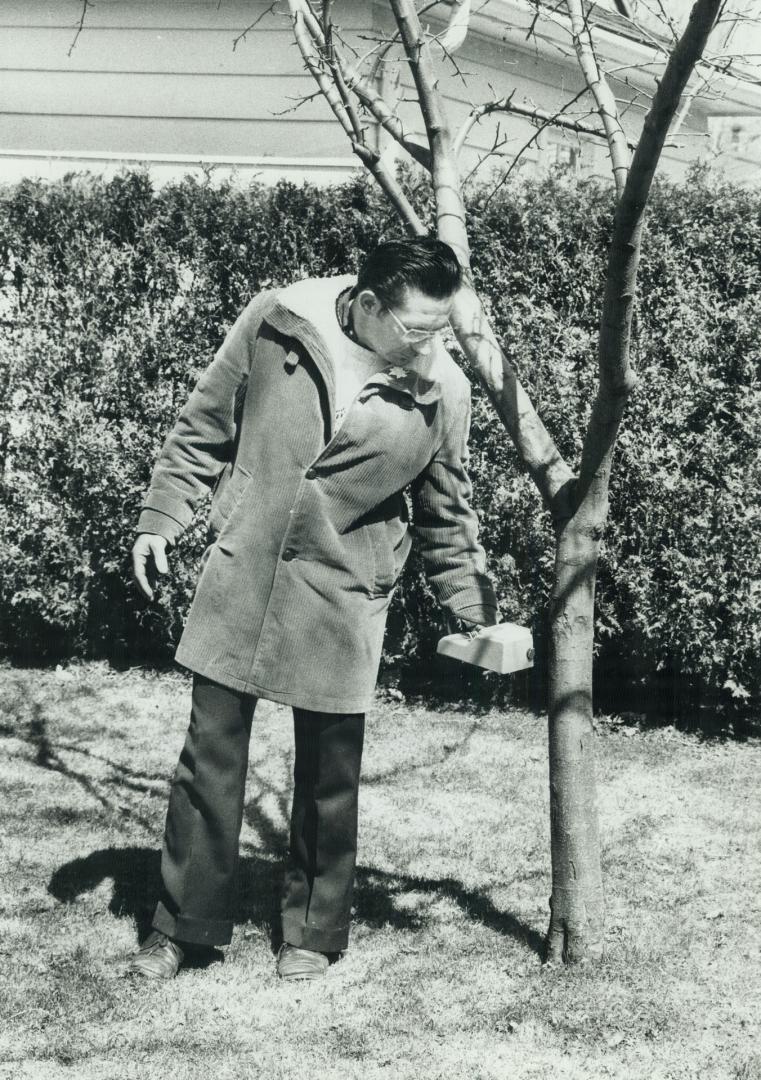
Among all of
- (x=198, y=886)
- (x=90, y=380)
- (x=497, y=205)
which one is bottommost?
(x=198, y=886)

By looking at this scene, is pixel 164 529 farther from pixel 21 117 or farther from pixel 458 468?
pixel 21 117

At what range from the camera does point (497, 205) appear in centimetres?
605

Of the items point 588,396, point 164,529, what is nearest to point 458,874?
point 164,529

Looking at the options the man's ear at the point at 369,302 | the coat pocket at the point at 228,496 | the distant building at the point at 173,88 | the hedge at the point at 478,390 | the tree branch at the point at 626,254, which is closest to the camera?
the tree branch at the point at 626,254

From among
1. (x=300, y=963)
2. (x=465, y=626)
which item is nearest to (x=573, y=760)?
(x=465, y=626)

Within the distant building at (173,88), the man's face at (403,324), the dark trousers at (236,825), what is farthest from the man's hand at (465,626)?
the distant building at (173,88)

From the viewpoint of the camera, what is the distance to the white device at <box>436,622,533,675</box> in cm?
310

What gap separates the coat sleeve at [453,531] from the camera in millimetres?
3340

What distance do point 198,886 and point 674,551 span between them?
10.8 ft

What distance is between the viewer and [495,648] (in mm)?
3111

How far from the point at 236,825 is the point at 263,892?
713 millimetres

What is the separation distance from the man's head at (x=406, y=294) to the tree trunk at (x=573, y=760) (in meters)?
0.72

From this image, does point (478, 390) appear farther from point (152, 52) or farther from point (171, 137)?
point (152, 52)

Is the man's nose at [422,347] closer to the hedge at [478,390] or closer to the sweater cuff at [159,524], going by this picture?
the sweater cuff at [159,524]
